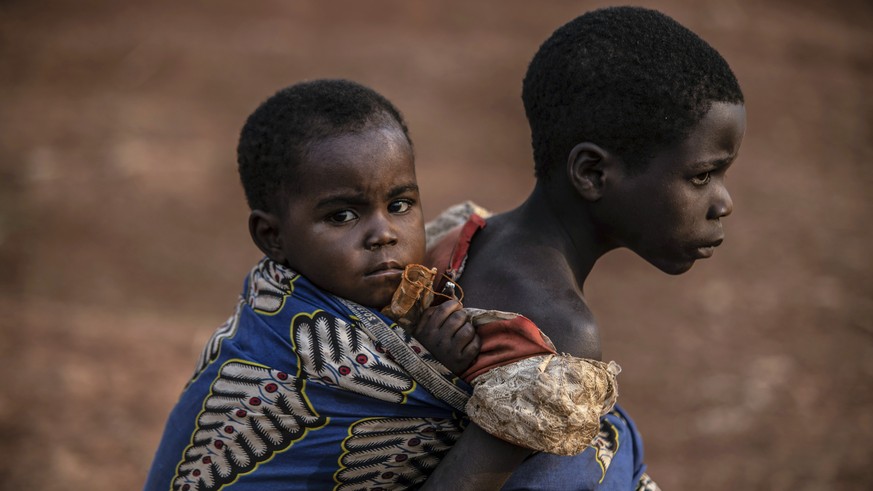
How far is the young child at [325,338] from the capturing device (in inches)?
81.8

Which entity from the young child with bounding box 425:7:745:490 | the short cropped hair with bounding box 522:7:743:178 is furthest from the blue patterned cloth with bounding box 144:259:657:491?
the short cropped hair with bounding box 522:7:743:178

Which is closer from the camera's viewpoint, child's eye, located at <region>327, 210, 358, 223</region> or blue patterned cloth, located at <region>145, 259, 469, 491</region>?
blue patterned cloth, located at <region>145, 259, 469, 491</region>

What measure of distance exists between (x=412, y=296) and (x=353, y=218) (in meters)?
0.25

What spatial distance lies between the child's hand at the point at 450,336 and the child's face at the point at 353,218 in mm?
148

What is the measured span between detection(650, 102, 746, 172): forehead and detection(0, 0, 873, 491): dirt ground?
3459 millimetres

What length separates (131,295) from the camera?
6.74 meters

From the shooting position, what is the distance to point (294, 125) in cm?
222

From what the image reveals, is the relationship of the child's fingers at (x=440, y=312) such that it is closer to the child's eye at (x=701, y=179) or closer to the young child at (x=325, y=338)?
the young child at (x=325, y=338)

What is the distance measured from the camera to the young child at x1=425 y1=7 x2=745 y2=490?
2.00m

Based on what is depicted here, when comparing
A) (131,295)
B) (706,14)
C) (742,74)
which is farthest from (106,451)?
(706,14)

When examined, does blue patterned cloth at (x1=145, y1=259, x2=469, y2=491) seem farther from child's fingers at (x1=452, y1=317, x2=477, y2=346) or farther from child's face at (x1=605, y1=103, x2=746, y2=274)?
child's face at (x1=605, y1=103, x2=746, y2=274)

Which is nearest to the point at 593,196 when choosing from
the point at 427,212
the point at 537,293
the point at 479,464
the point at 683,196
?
the point at 683,196

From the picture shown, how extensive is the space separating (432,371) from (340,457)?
0.32 meters

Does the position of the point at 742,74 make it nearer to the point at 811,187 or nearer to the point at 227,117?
the point at 811,187
